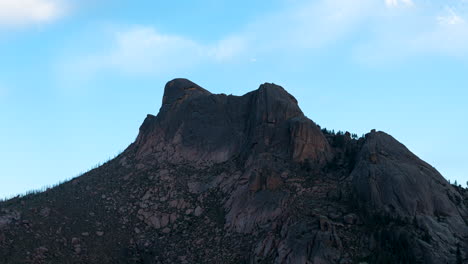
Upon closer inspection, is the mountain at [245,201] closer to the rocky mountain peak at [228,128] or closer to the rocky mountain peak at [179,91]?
the rocky mountain peak at [228,128]

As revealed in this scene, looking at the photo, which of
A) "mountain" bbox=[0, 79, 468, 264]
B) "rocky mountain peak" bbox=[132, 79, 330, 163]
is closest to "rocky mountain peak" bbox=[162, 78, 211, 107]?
"rocky mountain peak" bbox=[132, 79, 330, 163]

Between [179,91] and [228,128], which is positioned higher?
[179,91]

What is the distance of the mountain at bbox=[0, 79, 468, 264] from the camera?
48.4 m

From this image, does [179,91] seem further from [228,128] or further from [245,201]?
[245,201]

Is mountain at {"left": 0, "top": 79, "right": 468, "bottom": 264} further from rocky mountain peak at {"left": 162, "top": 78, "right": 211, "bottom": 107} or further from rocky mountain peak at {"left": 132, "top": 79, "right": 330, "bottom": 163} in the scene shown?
rocky mountain peak at {"left": 162, "top": 78, "right": 211, "bottom": 107}

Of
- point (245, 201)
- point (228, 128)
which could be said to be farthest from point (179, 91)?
point (245, 201)

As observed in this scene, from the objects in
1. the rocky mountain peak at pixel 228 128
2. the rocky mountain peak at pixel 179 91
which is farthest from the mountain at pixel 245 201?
the rocky mountain peak at pixel 179 91

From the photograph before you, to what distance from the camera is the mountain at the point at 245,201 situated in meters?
48.4

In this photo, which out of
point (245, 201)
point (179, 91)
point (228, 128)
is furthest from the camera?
point (179, 91)

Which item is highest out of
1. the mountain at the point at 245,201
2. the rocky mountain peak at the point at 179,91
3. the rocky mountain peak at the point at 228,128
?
the rocky mountain peak at the point at 179,91

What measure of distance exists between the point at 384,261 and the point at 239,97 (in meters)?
26.0

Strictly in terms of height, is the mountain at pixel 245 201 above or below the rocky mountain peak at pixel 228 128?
below

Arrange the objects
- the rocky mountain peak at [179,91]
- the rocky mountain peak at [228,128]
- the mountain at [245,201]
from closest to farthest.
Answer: the mountain at [245,201]
the rocky mountain peak at [228,128]
the rocky mountain peak at [179,91]

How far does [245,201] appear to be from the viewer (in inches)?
2152
